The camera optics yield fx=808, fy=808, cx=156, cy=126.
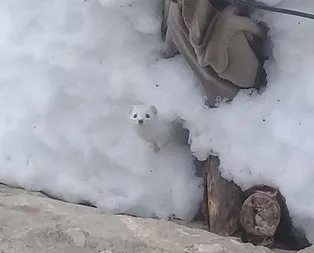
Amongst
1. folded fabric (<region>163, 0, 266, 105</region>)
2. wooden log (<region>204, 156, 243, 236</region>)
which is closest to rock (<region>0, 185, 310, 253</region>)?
wooden log (<region>204, 156, 243, 236</region>)

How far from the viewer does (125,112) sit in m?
1.98

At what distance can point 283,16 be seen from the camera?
1849mm

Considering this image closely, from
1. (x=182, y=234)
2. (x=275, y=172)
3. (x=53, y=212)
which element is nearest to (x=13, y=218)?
(x=53, y=212)

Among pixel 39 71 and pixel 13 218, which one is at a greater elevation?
pixel 39 71

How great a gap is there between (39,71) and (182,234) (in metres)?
0.61

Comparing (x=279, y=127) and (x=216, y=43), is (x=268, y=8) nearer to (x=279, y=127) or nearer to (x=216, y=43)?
(x=216, y=43)

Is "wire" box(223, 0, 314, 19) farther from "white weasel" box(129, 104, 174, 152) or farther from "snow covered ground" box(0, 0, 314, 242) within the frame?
"white weasel" box(129, 104, 174, 152)

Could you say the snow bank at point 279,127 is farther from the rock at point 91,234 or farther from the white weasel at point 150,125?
the rock at point 91,234

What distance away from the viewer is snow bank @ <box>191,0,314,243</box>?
69.9 inches

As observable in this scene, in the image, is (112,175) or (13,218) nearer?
(13,218)

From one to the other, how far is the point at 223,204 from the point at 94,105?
413 millimetres

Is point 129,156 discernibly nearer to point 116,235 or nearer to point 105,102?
point 105,102

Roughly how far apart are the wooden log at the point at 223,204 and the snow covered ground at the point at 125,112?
1.3 inches

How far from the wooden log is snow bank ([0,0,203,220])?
68 mm
